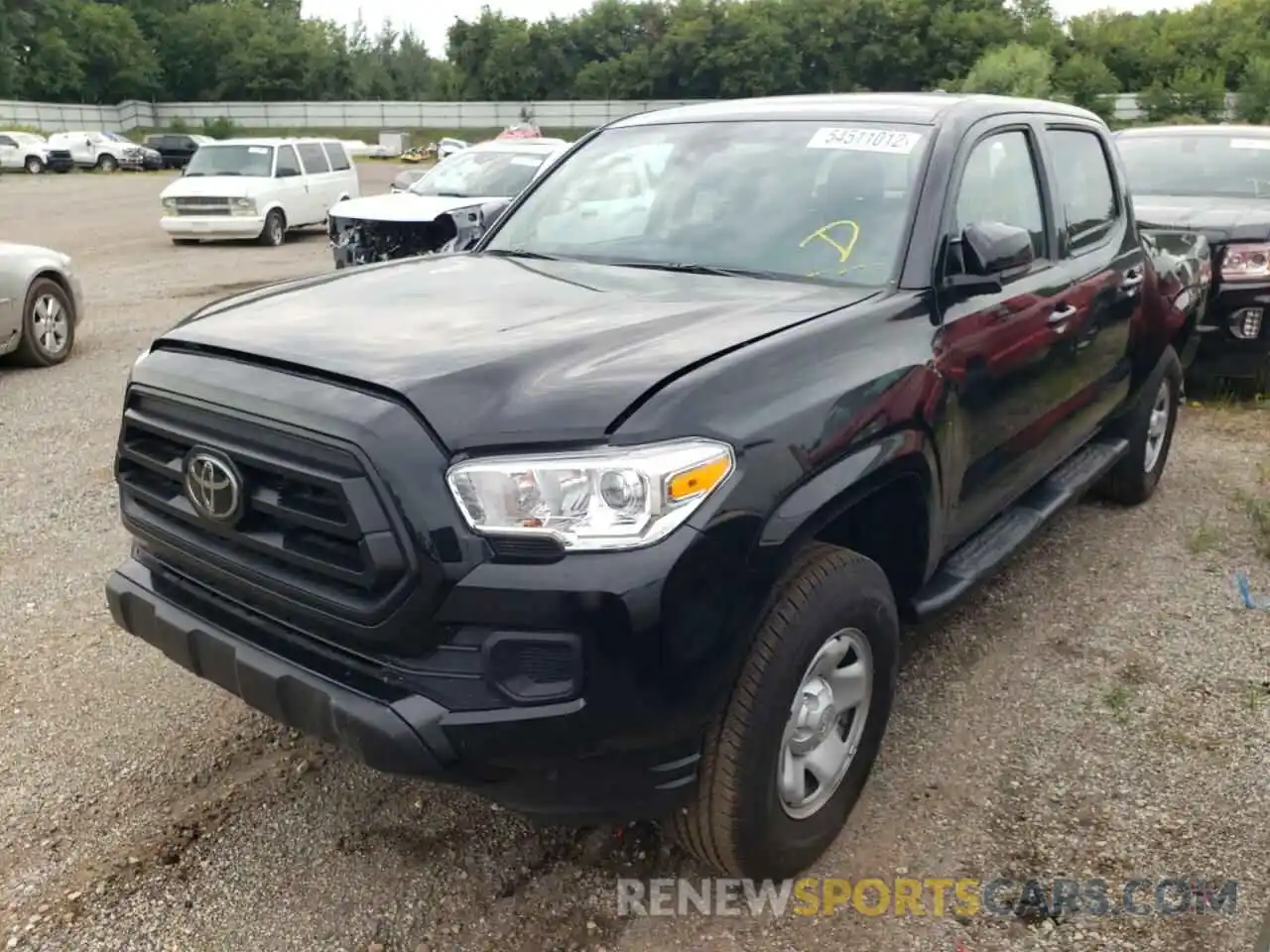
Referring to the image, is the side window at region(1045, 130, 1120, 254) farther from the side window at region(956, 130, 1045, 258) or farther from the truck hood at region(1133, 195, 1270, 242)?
the truck hood at region(1133, 195, 1270, 242)

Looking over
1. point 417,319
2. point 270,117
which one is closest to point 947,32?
point 270,117

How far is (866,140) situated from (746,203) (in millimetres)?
425

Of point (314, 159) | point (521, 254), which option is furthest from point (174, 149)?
point (521, 254)

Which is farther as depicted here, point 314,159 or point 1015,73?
point 1015,73

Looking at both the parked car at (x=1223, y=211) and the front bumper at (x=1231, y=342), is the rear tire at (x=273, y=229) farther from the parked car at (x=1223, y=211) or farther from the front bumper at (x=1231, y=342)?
the front bumper at (x=1231, y=342)

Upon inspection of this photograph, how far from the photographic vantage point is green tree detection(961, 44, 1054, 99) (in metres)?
50.9

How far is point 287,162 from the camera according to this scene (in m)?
18.2

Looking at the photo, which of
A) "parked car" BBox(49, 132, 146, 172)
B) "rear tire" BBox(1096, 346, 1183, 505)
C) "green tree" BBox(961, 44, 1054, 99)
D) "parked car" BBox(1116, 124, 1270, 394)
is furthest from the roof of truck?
"green tree" BBox(961, 44, 1054, 99)

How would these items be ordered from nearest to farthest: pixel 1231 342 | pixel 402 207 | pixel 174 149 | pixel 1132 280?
→ pixel 1132 280 → pixel 1231 342 → pixel 402 207 → pixel 174 149

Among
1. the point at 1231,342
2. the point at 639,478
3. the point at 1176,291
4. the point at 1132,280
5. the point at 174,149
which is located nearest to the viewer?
the point at 639,478

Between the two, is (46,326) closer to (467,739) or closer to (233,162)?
(467,739)

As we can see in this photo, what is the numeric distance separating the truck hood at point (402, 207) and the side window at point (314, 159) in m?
7.62

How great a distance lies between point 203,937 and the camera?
8.54ft

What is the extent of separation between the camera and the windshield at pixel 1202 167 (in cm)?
794
